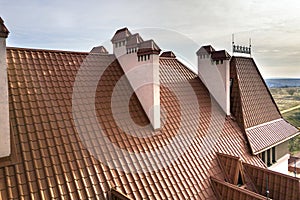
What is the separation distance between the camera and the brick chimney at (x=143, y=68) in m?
6.66

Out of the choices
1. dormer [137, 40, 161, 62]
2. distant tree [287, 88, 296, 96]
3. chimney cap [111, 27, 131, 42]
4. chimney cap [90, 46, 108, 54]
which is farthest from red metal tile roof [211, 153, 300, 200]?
distant tree [287, 88, 296, 96]

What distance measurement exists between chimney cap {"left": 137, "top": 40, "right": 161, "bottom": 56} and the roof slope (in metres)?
4.51

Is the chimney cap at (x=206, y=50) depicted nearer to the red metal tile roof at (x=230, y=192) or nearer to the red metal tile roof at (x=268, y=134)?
the red metal tile roof at (x=268, y=134)

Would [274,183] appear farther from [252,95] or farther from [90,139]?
[90,139]

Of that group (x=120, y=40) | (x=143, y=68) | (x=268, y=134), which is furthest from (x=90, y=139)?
(x=268, y=134)

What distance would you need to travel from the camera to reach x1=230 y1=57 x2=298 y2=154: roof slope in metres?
9.16

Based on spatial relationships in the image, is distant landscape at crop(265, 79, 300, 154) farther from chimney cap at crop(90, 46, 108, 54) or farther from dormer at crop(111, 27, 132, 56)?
dormer at crop(111, 27, 132, 56)

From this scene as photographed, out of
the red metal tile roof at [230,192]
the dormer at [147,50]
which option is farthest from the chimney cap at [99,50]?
the red metal tile roof at [230,192]

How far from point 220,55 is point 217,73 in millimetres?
660

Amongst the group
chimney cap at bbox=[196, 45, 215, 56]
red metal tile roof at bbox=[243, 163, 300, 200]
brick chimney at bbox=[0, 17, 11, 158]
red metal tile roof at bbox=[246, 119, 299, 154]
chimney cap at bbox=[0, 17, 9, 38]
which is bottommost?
red metal tile roof at bbox=[243, 163, 300, 200]

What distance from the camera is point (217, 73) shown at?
9.52 metres

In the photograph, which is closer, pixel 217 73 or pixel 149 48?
pixel 149 48

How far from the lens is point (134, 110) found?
677 centimetres

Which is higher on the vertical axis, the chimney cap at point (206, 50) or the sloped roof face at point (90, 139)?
the chimney cap at point (206, 50)
